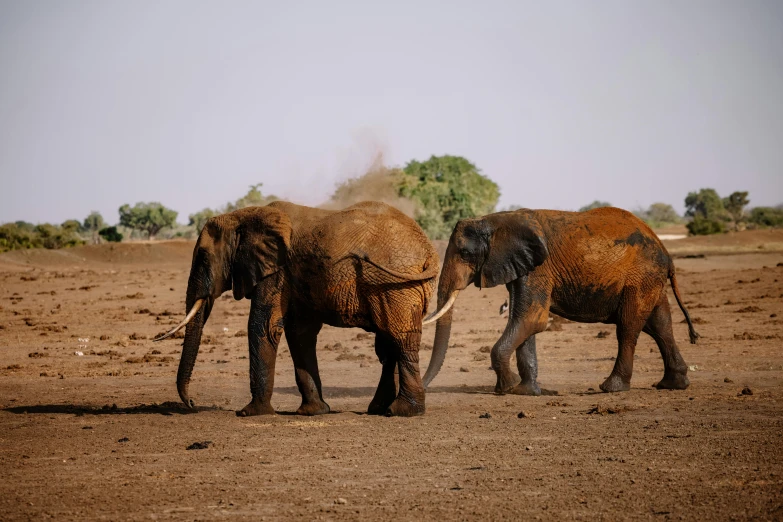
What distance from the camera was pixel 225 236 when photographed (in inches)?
494

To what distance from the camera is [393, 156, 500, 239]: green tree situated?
174 feet

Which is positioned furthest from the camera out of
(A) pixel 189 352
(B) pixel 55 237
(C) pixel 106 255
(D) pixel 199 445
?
(B) pixel 55 237

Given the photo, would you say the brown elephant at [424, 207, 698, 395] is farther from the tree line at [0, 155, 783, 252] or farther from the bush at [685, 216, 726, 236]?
the bush at [685, 216, 726, 236]

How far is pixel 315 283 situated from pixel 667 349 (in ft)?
17.0

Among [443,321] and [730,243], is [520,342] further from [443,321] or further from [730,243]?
[730,243]

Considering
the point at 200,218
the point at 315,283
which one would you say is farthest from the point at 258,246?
the point at 200,218

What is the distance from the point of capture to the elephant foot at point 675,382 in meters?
14.4

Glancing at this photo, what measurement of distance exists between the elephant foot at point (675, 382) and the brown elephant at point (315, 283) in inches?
154

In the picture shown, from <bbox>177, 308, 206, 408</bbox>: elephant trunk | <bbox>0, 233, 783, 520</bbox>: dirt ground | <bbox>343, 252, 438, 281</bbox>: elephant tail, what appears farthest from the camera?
<bbox>177, 308, 206, 408</bbox>: elephant trunk

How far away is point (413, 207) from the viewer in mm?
51938

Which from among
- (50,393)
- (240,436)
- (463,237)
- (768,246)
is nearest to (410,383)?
(240,436)

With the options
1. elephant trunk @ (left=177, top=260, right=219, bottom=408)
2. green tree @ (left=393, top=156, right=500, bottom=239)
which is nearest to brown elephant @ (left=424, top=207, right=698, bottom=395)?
elephant trunk @ (left=177, top=260, right=219, bottom=408)

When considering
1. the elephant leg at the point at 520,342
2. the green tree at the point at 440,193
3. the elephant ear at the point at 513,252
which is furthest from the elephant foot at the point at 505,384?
the green tree at the point at 440,193

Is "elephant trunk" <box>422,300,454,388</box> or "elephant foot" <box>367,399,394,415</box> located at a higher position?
"elephant trunk" <box>422,300,454,388</box>
